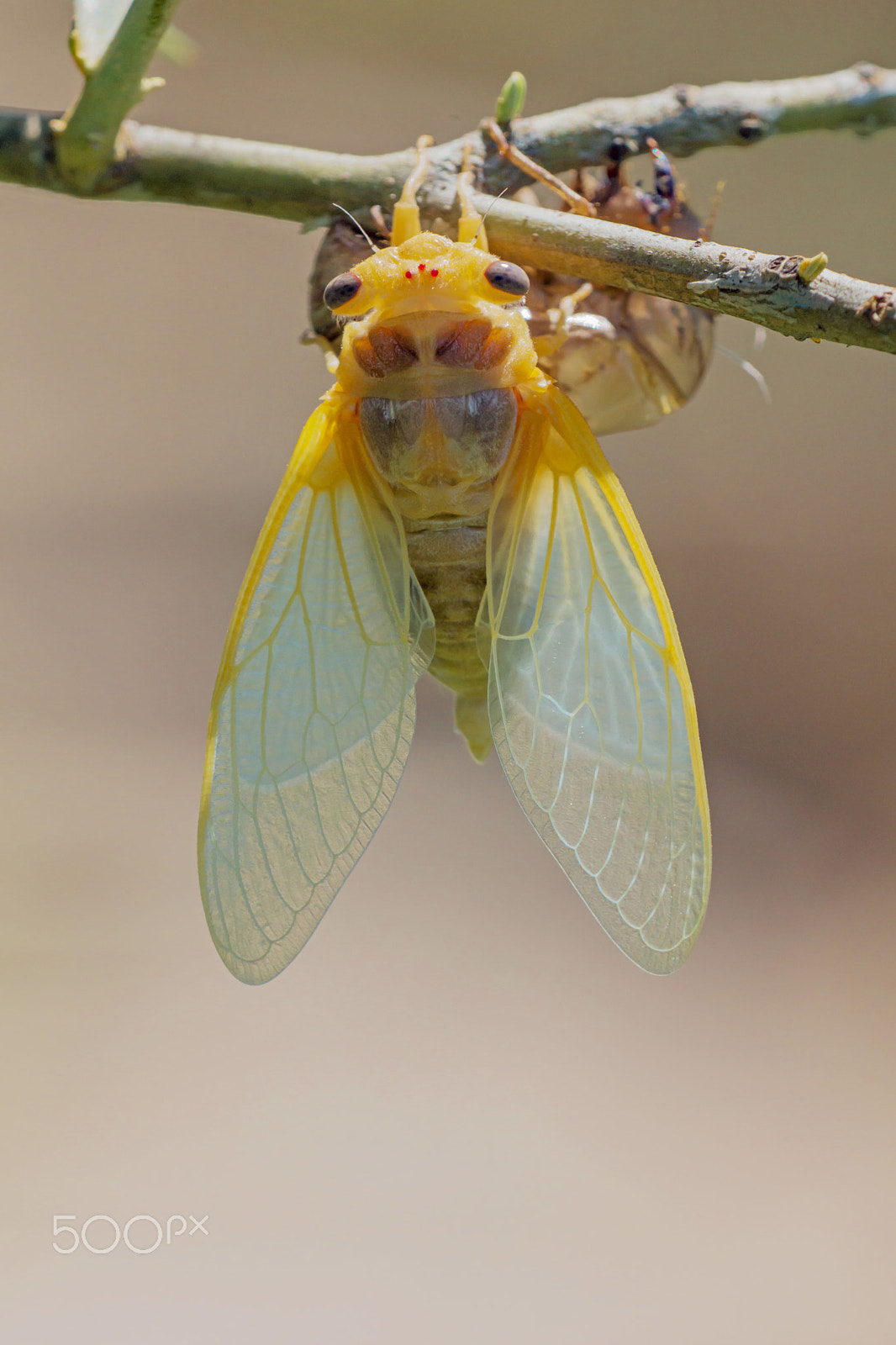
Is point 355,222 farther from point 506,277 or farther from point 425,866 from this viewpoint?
point 425,866

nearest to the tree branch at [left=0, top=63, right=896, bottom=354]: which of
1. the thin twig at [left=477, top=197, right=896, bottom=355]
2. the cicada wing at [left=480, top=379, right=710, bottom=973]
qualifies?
the thin twig at [left=477, top=197, right=896, bottom=355]

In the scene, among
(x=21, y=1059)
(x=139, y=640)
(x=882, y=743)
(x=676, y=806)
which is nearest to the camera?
(x=676, y=806)

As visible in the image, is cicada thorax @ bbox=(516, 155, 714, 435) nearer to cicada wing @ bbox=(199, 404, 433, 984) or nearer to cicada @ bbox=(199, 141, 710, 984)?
cicada @ bbox=(199, 141, 710, 984)

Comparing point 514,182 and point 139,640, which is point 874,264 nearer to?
point 139,640

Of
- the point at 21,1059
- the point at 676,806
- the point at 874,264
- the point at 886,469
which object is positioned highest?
the point at 874,264

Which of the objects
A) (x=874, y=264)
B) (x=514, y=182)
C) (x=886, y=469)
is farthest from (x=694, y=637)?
(x=514, y=182)

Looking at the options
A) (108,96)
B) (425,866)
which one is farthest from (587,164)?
(425,866)

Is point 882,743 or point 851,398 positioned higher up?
point 851,398
